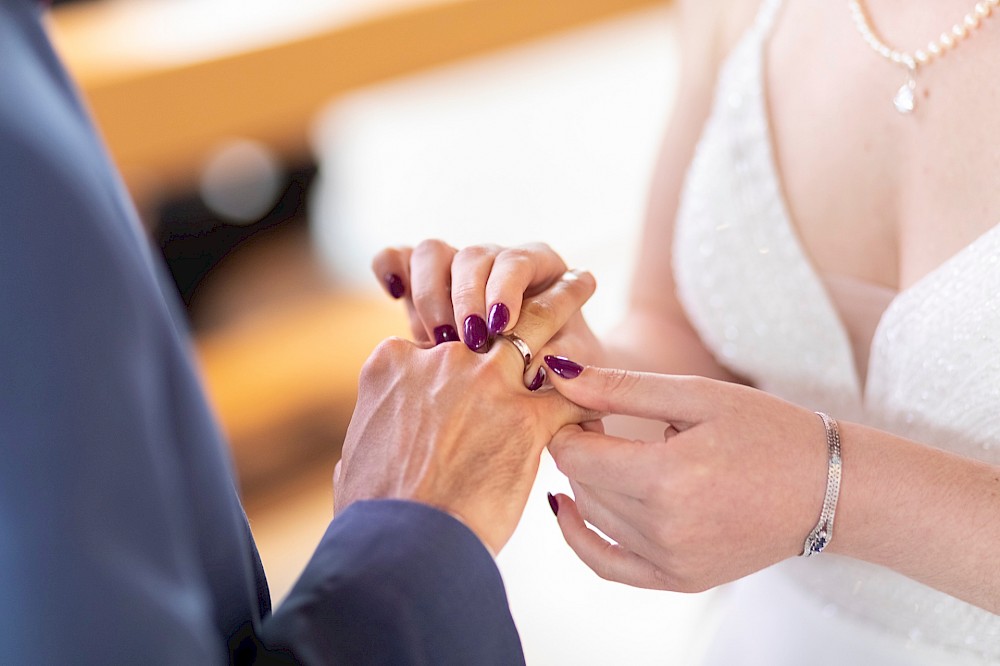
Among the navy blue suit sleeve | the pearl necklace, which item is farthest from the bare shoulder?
the navy blue suit sleeve

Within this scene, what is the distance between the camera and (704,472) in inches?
24.2

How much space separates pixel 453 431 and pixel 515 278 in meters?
0.13

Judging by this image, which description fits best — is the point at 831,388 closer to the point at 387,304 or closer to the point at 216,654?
the point at 216,654

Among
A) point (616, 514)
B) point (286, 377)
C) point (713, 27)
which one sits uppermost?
point (713, 27)

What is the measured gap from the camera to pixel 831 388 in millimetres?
937

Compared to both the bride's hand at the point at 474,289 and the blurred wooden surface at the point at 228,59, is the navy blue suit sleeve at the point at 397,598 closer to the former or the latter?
the bride's hand at the point at 474,289

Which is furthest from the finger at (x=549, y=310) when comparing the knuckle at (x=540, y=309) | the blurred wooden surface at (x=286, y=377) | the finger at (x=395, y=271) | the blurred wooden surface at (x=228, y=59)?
the blurred wooden surface at (x=286, y=377)

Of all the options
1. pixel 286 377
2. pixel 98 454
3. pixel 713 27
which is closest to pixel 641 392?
pixel 98 454

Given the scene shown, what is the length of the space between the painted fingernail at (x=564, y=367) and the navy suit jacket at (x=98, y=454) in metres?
0.23

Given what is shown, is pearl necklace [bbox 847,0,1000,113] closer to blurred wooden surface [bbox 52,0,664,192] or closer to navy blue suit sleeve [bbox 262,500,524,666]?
navy blue suit sleeve [bbox 262,500,524,666]

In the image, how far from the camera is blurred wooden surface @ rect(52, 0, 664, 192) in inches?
63.3

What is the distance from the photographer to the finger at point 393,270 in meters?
0.81

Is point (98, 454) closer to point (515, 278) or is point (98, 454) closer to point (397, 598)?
point (397, 598)

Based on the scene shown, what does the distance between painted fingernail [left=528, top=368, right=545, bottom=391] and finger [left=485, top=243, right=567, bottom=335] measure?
40mm
